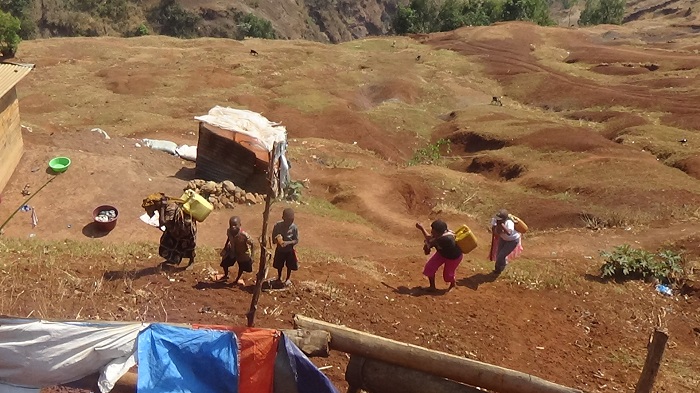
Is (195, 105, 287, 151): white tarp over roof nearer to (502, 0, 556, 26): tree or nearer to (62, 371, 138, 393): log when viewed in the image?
(62, 371, 138, 393): log

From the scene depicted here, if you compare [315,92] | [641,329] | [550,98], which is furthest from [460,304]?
[550,98]

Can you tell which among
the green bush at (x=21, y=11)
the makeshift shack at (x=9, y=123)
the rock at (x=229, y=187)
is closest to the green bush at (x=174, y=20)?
the green bush at (x=21, y=11)

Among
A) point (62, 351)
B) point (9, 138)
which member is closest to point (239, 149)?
point (9, 138)

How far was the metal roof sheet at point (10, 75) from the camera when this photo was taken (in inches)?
561

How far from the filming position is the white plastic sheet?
5.79 metres

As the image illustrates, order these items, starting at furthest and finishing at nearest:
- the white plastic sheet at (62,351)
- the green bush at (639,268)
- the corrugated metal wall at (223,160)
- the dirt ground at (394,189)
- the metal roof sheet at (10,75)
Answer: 1. the corrugated metal wall at (223,160)
2. the metal roof sheet at (10,75)
3. the green bush at (639,268)
4. the dirt ground at (394,189)
5. the white plastic sheet at (62,351)

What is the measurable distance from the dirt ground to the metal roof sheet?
2062 mm

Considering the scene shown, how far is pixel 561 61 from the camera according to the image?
42438mm

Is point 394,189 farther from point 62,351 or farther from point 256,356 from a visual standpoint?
point 62,351

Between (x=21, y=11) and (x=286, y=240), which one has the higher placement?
(x=286, y=240)

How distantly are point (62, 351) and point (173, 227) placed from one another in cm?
408

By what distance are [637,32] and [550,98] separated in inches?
1188

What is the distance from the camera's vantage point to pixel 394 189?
18.4 metres

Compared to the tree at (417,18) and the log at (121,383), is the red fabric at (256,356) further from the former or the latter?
the tree at (417,18)
